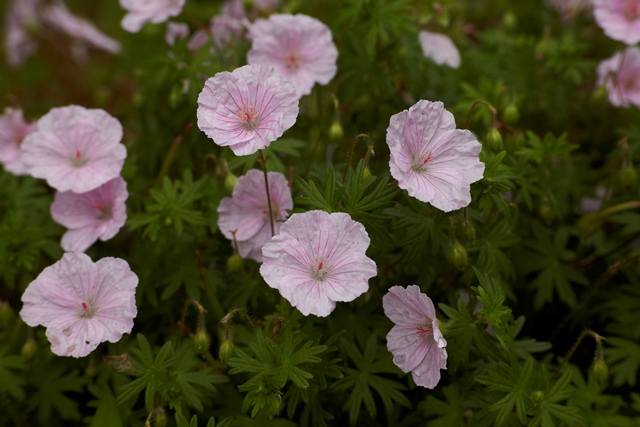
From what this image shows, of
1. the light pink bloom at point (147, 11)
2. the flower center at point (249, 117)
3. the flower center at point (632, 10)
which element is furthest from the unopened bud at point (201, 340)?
the flower center at point (632, 10)

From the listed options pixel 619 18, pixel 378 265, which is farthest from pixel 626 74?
pixel 378 265

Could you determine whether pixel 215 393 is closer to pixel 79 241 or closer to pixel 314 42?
pixel 79 241

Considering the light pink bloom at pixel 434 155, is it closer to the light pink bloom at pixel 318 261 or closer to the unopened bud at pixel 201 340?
the light pink bloom at pixel 318 261

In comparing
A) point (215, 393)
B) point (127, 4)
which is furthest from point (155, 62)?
point (215, 393)

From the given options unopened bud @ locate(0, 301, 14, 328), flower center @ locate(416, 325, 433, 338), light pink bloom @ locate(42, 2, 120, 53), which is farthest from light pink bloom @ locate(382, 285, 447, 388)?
light pink bloom @ locate(42, 2, 120, 53)

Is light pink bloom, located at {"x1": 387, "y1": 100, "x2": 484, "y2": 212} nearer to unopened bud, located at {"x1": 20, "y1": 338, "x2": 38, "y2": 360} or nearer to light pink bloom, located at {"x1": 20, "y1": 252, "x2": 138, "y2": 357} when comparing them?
light pink bloom, located at {"x1": 20, "y1": 252, "x2": 138, "y2": 357}

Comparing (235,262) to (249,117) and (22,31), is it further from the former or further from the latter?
(22,31)
